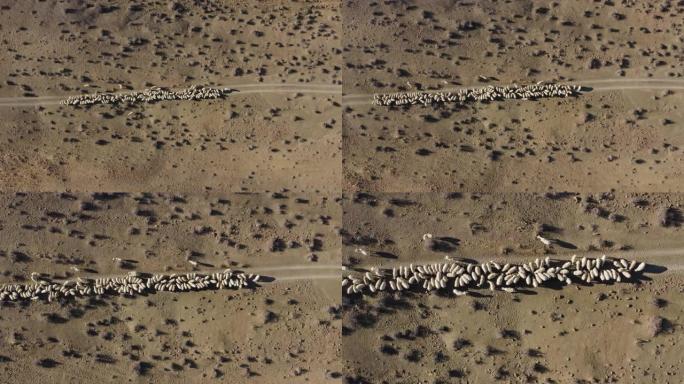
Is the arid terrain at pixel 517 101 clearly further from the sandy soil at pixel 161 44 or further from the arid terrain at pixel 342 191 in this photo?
the sandy soil at pixel 161 44

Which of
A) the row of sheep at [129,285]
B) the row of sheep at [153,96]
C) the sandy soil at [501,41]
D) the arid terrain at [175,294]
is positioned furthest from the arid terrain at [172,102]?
the row of sheep at [129,285]

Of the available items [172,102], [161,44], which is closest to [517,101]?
[172,102]

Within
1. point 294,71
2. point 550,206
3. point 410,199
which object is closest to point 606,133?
point 550,206

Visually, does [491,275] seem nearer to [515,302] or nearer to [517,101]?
[515,302]

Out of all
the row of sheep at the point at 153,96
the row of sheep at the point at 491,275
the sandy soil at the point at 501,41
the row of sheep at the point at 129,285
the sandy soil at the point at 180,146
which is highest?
the sandy soil at the point at 501,41

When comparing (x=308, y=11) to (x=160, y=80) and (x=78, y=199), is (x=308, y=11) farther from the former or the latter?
(x=78, y=199)

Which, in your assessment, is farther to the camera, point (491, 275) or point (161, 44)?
point (161, 44)
